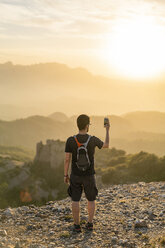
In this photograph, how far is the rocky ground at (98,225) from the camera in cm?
802

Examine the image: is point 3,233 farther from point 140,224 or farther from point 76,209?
point 140,224

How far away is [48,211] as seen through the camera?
442 inches

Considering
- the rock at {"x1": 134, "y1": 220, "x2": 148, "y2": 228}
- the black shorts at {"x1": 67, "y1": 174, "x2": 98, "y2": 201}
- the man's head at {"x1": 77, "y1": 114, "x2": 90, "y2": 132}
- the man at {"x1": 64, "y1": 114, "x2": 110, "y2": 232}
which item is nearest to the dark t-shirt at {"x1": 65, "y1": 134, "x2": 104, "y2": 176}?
the man at {"x1": 64, "y1": 114, "x2": 110, "y2": 232}

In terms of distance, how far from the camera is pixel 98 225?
9.40 m

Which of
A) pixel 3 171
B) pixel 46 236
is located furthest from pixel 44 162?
pixel 46 236

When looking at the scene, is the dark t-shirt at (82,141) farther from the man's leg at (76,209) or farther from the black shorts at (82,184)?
the man's leg at (76,209)

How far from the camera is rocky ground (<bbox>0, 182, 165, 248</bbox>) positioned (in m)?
8.02

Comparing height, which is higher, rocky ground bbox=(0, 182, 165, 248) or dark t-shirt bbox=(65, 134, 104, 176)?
dark t-shirt bbox=(65, 134, 104, 176)

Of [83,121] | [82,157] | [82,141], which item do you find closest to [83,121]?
[83,121]

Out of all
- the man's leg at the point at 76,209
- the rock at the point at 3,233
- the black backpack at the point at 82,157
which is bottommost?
the rock at the point at 3,233

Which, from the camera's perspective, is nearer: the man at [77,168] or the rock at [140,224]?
the man at [77,168]

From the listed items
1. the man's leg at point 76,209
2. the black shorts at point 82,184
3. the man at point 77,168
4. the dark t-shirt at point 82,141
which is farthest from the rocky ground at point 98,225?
the dark t-shirt at point 82,141

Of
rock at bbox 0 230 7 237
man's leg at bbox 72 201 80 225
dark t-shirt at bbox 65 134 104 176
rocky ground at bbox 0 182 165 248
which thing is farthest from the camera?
rock at bbox 0 230 7 237

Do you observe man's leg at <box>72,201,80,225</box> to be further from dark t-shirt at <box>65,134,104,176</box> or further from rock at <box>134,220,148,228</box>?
rock at <box>134,220,148,228</box>
